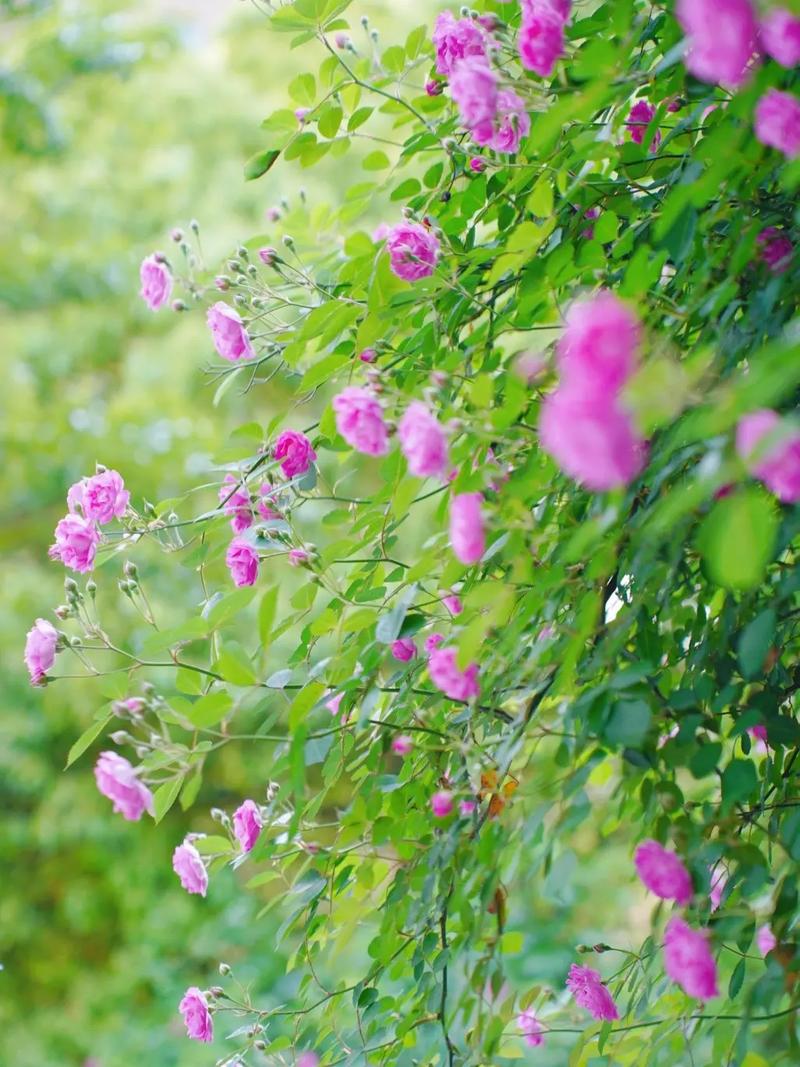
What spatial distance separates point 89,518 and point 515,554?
0.43 meters

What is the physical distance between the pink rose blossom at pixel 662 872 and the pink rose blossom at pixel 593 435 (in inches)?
13.7

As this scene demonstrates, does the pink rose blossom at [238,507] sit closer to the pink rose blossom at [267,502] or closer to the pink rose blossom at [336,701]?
the pink rose blossom at [267,502]

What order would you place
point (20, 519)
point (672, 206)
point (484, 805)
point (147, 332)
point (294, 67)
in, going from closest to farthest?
point (672, 206), point (484, 805), point (20, 519), point (147, 332), point (294, 67)

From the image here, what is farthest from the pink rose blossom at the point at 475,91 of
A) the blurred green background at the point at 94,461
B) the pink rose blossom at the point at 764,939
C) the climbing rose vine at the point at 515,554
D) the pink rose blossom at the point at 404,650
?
the blurred green background at the point at 94,461

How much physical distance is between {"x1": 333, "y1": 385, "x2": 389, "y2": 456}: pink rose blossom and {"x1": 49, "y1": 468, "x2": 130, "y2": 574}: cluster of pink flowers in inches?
12.0

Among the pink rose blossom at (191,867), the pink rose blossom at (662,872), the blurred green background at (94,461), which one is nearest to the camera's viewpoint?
the pink rose blossom at (662,872)

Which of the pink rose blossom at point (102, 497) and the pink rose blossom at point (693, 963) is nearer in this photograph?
the pink rose blossom at point (693, 963)

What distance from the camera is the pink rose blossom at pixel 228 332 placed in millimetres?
1063

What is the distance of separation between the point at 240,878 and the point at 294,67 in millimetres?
3790

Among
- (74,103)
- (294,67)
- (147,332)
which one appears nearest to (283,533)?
(147,332)

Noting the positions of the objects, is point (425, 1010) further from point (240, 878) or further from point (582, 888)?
point (240, 878)

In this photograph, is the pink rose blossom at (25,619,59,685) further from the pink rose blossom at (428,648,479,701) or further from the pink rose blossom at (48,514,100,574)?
the pink rose blossom at (428,648,479,701)

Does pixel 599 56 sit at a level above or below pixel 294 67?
above

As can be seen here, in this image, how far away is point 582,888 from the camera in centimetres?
→ 359
